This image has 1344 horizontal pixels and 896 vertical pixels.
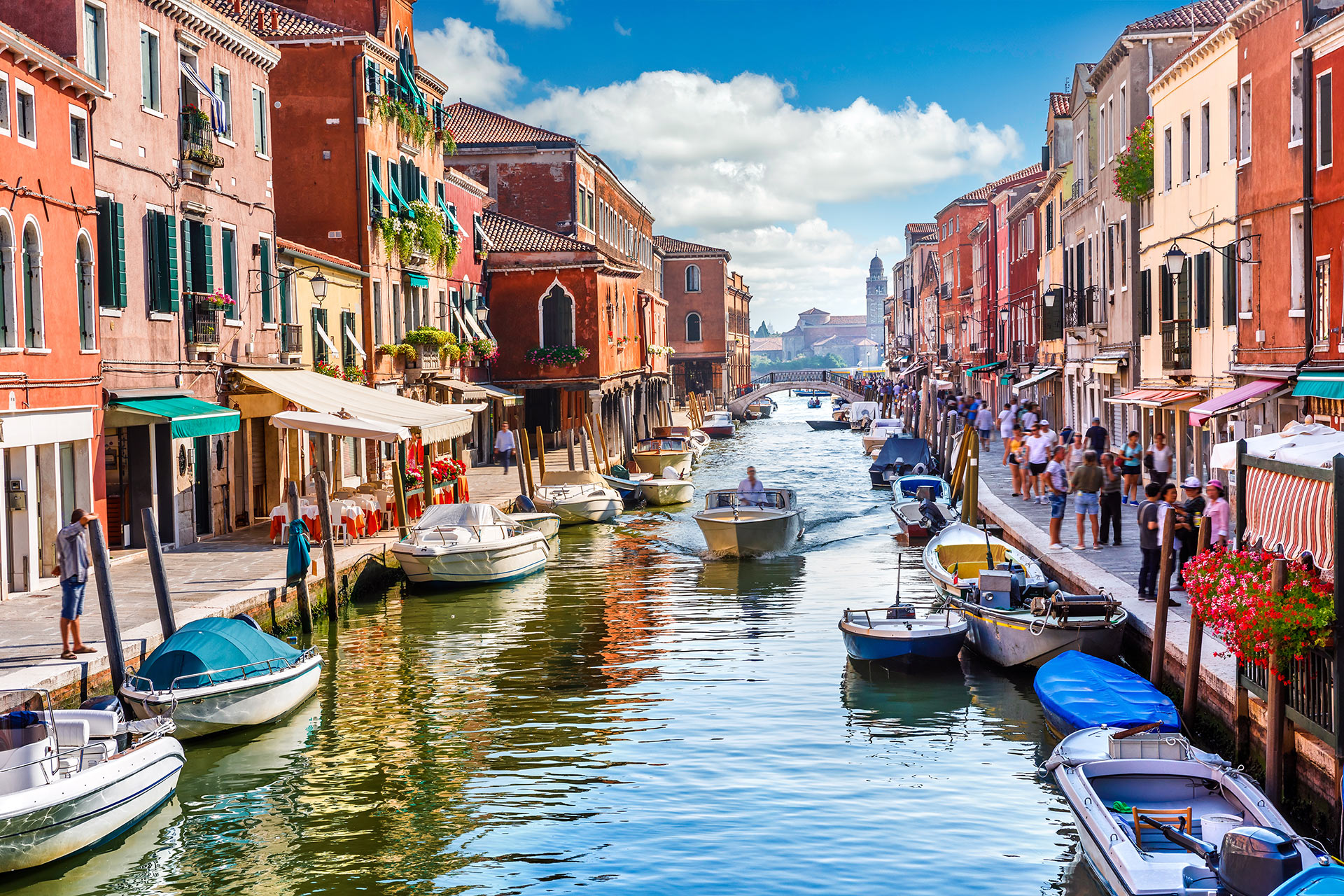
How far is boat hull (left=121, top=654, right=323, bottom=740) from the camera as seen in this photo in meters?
12.1

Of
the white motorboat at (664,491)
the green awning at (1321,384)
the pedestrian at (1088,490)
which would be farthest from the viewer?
the white motorboat at (664,491)

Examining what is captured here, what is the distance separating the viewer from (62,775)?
9.80 metres

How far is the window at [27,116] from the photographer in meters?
16.0

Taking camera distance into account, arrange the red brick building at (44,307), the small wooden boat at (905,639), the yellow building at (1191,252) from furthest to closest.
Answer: the yellow building at (1191,252) → the red brick building at (44,307) → the small wooden boat at (905,639)

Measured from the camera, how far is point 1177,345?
83.4 ft

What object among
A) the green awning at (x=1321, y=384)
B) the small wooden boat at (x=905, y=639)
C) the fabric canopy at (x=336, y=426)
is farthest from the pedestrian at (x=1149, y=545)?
the fabric canopy at (x=336, y=426)

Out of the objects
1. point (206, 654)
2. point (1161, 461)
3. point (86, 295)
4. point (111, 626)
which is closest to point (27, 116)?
point (86, 295)

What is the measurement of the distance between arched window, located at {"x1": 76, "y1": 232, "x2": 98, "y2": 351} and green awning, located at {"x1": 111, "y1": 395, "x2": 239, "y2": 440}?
1.03 meters

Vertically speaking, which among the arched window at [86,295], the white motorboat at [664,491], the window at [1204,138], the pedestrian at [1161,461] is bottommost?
the white motorboat at [664,491]

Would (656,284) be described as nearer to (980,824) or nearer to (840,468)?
(840,468)

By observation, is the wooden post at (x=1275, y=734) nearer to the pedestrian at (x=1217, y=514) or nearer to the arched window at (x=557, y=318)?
the pedestrian at (x=1217, y=514)

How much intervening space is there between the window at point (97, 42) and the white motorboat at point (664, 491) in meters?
17.9

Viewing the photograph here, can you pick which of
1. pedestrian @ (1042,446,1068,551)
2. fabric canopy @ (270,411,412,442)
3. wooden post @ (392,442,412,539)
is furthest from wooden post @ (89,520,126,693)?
pedestrian @ (1042,446,1068,551)

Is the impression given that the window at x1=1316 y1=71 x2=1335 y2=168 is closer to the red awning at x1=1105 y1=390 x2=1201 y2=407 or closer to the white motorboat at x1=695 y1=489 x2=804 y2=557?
the red awning at x1=1105 y1=390 x2=1201 y2=407
